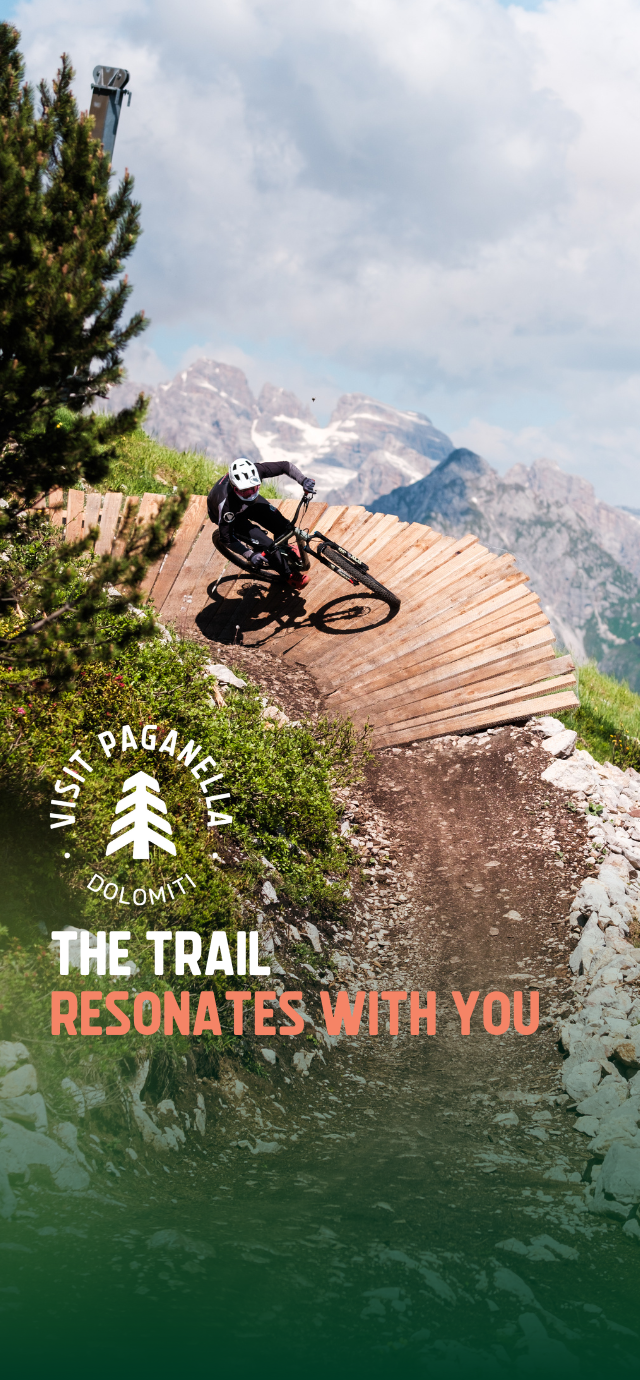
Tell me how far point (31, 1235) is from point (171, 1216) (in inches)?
24.6

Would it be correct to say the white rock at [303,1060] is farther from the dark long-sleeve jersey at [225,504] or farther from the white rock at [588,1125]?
the dark long-sleeve jersey at [225,504]

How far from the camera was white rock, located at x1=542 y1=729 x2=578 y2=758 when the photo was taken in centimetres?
895

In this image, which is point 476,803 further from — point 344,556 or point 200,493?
point 200,493

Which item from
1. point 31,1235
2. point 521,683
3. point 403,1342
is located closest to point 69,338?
point 31,1235

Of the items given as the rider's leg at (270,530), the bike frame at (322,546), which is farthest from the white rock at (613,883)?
the rider's leg at (270,530)

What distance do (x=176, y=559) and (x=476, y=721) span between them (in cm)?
563

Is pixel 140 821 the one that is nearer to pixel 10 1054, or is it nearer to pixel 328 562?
pixel 10 1054

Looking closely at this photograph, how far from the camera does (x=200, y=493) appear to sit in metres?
14.7

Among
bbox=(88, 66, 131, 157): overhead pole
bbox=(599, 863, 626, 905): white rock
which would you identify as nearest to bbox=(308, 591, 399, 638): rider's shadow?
bbox=(599, 863, 626, 905): white rock

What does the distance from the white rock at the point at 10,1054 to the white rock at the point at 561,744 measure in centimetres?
658

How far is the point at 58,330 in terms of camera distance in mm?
3840

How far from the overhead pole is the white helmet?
142 inches

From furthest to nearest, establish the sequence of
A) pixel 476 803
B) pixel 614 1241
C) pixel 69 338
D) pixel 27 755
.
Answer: pixel 476 803 < pixel 27 755 < pixel 69 338 < pixel 614 1241

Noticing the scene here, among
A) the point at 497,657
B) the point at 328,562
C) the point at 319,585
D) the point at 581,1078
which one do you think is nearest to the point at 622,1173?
the point at 581,1078
